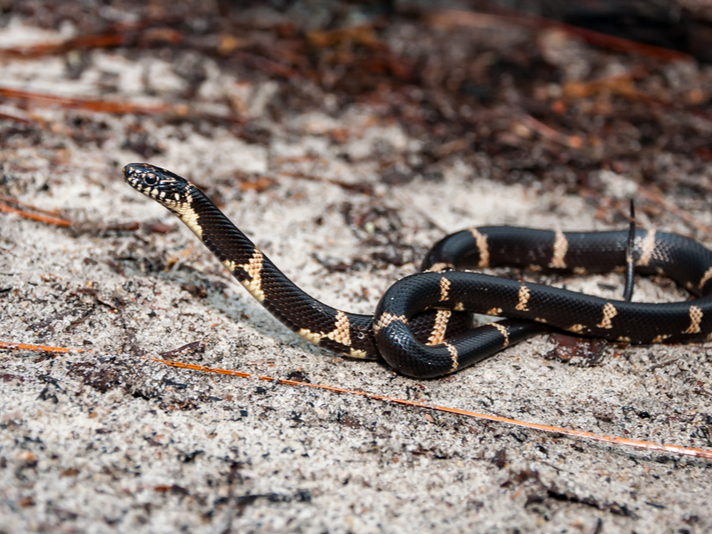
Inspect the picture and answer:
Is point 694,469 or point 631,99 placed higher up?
point 631,99

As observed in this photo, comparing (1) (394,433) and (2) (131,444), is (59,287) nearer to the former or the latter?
(2) (131,444)

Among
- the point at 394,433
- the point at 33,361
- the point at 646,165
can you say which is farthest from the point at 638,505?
the point at 646,165

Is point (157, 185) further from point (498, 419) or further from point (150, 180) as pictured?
point (498, 419)

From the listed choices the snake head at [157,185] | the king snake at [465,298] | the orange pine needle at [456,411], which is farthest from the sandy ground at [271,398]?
the snake head at [157,185]

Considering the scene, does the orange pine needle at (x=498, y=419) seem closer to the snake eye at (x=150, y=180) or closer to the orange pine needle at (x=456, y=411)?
the orange pine needle at (x=456, y=411)

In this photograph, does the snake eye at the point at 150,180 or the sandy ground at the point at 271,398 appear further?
the snake eye at the point at 150,180

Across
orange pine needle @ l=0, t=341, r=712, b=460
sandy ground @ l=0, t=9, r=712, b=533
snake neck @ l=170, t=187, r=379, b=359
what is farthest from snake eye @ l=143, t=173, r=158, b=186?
orange pine needle @ l=0, t=341, r=712, b=460
